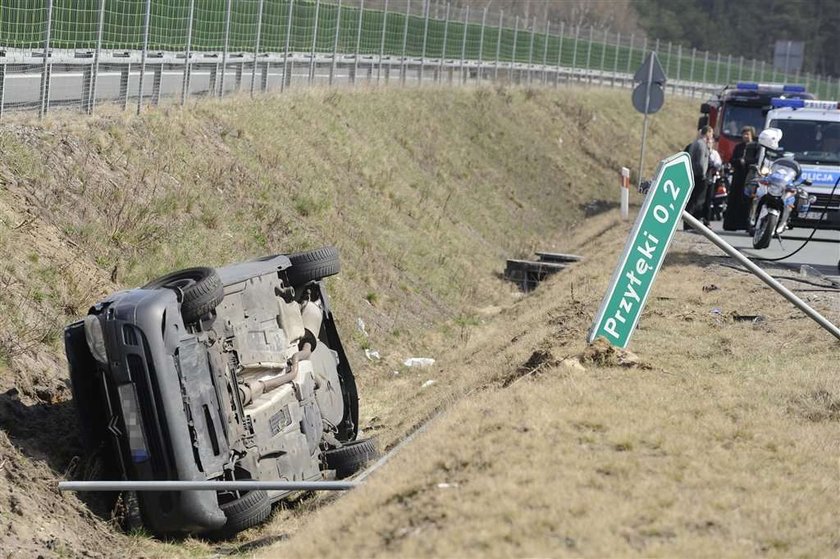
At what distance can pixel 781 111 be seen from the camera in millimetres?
22672

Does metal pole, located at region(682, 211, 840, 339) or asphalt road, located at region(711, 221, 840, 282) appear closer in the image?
metal pole, located at region(682, 211, 840, 339)

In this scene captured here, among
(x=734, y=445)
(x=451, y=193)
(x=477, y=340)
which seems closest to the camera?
(x=734, y=445)

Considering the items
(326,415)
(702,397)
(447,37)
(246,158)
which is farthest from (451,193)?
(702,397)

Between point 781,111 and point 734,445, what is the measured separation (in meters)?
15.2

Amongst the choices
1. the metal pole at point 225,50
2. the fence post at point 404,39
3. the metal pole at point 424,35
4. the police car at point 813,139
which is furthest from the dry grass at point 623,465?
the metal pole at point 424,35

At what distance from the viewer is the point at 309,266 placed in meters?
11.7

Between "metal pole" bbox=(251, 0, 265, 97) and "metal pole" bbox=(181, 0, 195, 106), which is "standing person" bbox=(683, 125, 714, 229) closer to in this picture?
"metal pole" bbox=(251, 0, 265, 97)

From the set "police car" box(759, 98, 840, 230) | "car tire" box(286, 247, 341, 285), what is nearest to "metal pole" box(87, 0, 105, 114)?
"car tire" box(286, 247, 341, 285)

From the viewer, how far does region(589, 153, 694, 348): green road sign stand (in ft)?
34.1

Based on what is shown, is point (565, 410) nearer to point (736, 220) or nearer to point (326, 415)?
point (326, 415)

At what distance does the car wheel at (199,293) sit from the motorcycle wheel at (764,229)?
1046 centimetres

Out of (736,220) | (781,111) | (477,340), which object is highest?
(781,111)

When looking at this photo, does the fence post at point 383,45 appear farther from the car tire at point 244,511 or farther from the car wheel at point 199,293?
the car tire at point 244,511

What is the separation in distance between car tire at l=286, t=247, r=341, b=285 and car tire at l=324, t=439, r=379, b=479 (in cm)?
149
